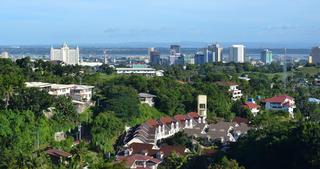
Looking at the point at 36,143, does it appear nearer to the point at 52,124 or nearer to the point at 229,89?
the point at 52,124

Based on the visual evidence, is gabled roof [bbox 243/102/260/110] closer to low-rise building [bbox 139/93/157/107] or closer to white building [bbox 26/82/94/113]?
low-rise building [bbox 139/93/157/107]

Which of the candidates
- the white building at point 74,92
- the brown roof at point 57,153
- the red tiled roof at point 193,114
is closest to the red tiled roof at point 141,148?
the brown roof at point 57,153

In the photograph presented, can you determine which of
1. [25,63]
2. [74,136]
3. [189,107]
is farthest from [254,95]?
[74,136]

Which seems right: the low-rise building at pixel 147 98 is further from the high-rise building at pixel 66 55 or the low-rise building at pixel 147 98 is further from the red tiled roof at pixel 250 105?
the high-rise building at pixel 66 55

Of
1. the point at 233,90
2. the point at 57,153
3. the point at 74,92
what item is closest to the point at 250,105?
the point at 233,90

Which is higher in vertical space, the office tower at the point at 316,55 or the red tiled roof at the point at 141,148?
the office tower at the point at 316,55
